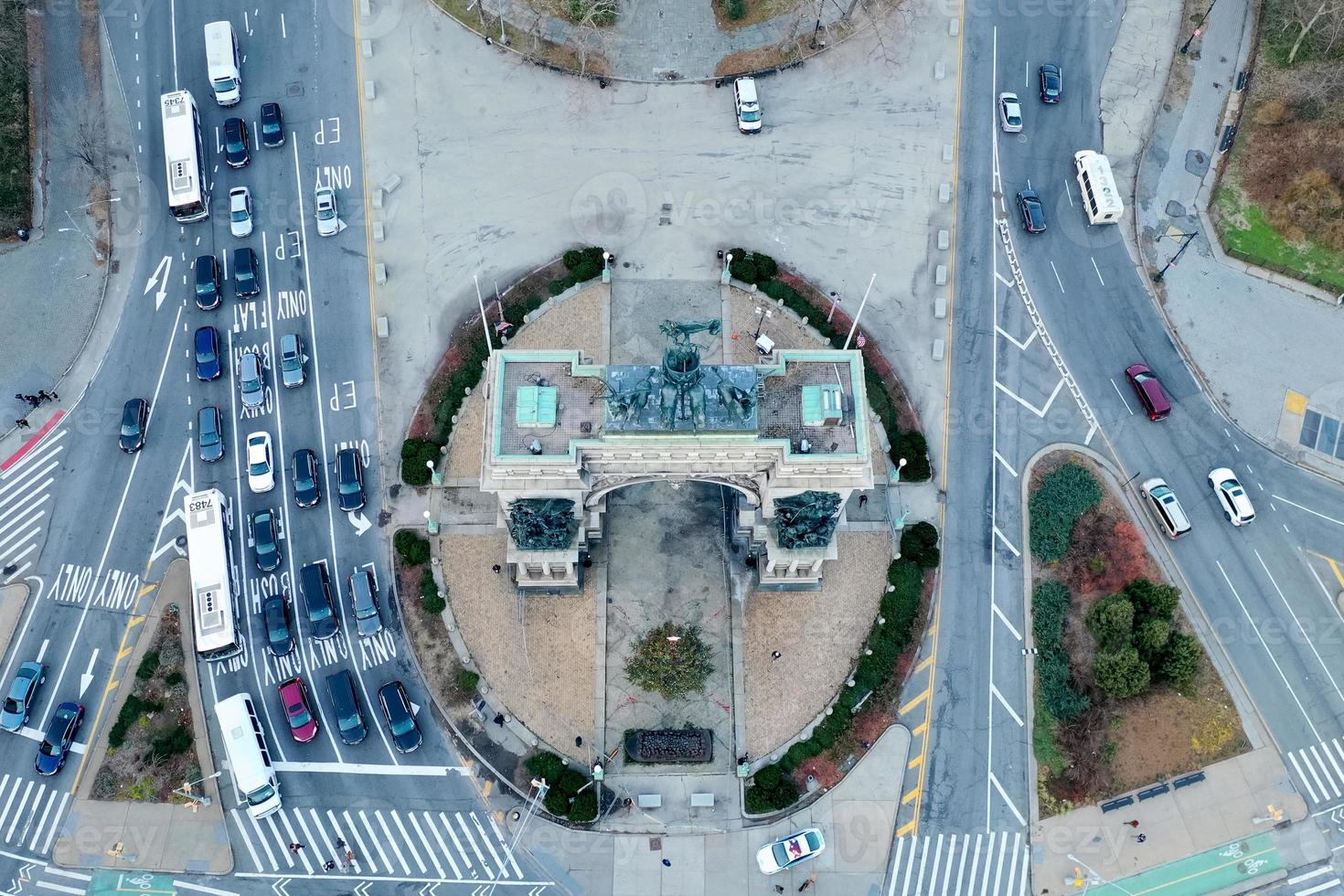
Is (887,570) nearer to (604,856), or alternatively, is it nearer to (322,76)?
(604,856)

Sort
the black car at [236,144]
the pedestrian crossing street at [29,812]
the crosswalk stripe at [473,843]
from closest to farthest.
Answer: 1. the pedestrian crossing street at [29,812]
2. the crosswalk stripe at [473,843]
3. the black car at [236,144]

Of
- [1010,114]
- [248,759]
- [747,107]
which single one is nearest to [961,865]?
[248,759]

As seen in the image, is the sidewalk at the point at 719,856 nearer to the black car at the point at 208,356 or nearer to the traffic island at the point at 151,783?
the traffic island at the point at 151,783

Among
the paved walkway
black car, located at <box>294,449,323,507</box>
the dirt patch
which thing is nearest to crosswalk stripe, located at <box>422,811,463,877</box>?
the dirt patch

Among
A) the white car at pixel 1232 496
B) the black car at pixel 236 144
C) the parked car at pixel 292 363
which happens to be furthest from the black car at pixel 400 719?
the white car at pixel 1232 496

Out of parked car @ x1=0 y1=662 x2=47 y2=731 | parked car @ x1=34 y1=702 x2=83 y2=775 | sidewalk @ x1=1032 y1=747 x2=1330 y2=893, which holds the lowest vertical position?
sidewalk @ x1=1032 y1=747 x2=1330 y2=893

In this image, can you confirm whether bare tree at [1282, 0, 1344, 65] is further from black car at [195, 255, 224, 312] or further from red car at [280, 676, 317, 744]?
red car at [280, 676, 317, 744]

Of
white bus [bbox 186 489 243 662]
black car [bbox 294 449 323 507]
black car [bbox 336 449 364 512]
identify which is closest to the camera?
white bus [bbox 186 489 243 662]
